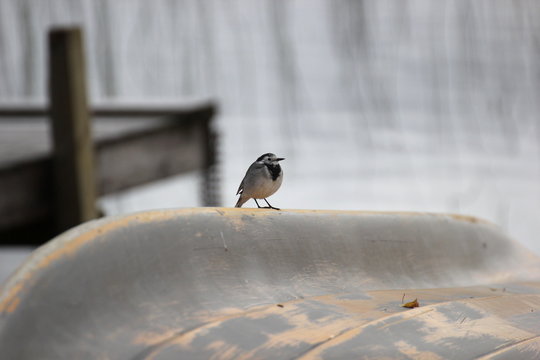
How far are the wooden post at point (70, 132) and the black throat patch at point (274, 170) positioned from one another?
6.66 feet

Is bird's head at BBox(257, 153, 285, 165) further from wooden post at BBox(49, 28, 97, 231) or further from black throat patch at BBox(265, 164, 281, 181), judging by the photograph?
wooden post at BBox(49, 28, 97, 231)

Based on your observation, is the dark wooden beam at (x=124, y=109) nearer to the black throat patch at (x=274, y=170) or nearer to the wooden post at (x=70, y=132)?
the wooden post at (x=70, y=132)

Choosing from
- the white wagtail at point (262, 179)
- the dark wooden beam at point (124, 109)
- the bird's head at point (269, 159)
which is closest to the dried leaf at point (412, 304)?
the white wagtail at point (262, 179)

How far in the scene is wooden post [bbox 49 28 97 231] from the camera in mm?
5156

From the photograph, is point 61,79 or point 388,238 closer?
point 388,238

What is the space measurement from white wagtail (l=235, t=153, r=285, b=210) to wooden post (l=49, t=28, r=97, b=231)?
1949 mm

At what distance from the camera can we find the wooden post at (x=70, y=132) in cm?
516

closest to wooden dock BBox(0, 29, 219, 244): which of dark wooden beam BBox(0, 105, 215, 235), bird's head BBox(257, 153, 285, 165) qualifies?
dark wooden beam BBox(0, 105, 215, 235)

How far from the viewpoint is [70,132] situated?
517 cm

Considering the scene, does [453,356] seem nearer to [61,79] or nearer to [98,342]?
[98,342]

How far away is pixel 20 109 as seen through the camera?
7.29m

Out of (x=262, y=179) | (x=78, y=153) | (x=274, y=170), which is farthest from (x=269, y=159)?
(x=78, y=153)

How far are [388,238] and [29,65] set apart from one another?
3222 millimetres

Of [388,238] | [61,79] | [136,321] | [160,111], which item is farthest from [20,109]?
[136,321]
